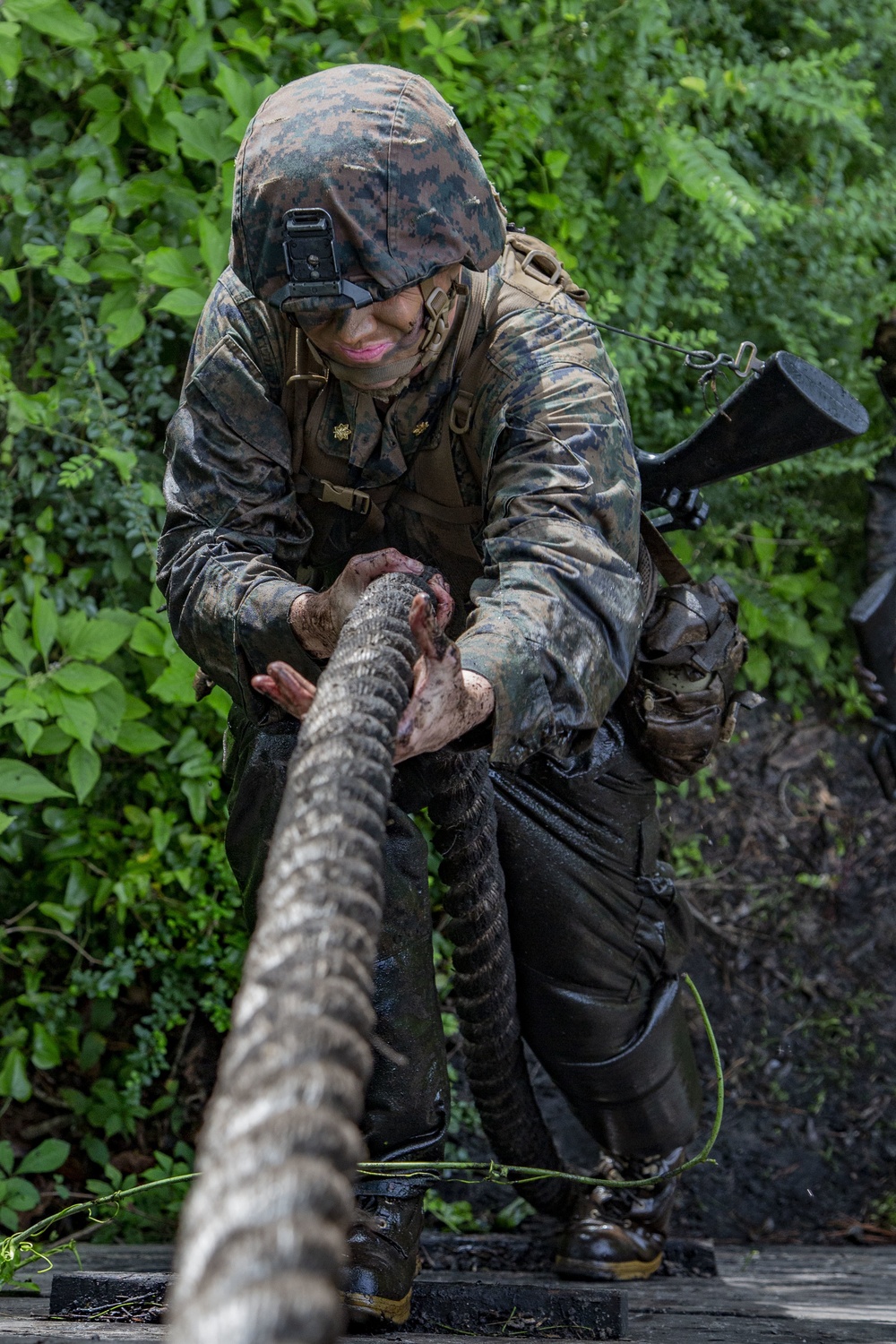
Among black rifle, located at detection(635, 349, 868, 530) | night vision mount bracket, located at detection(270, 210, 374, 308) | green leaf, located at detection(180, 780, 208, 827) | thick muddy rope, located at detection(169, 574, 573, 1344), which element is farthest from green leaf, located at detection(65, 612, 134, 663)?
thick muddy rope, located at detection(169, 574, 573, 1344)

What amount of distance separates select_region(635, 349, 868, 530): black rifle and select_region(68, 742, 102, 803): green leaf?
1.59 m

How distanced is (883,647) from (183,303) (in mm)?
2441

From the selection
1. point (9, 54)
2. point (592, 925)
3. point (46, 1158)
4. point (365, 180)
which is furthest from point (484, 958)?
point (9, 54)

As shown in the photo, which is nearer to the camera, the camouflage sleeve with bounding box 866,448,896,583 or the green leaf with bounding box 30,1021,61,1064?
the green leaf with bounding box 30,1021,61,1064

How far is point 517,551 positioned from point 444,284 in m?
0.44

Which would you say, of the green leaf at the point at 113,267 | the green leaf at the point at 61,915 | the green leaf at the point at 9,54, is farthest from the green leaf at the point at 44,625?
the green leaf at the point at 9,54

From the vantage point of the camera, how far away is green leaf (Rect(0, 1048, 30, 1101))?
3.87 metres

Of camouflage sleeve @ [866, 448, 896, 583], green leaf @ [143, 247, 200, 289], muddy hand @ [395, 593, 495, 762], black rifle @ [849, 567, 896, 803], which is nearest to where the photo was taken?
muddy hand @ [395, 593, 495, 762]

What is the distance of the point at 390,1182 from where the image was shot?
2.48 m

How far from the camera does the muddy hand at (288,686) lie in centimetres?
192

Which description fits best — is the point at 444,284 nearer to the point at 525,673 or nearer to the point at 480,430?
the point at 480,430

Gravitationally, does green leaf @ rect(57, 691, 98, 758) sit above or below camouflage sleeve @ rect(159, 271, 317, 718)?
below

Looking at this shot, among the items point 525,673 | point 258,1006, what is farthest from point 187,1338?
point 525,673

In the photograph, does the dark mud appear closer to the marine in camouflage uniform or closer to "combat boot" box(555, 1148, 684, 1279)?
"combat boot" box(555, 1148, 684, 1279)
